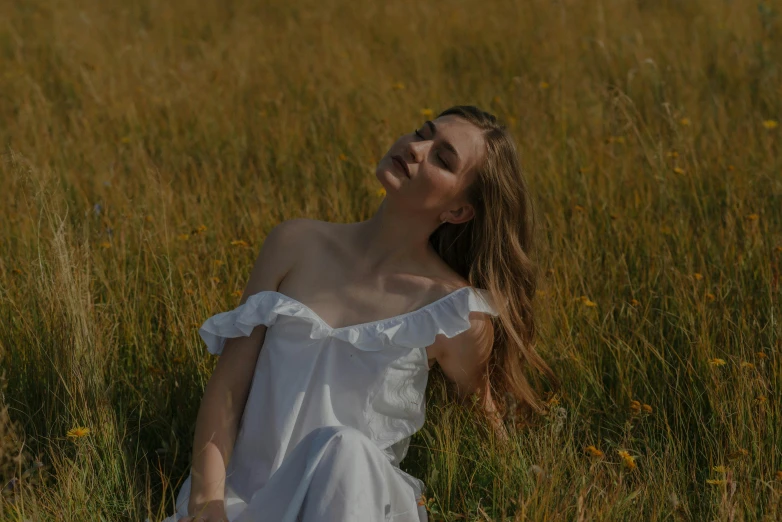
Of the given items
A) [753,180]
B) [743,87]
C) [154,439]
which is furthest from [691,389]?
[743,87]

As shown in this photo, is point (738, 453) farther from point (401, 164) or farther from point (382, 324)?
point (401, 164)

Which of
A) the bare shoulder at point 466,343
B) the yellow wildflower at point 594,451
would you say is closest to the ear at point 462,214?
the bare shoulder at point 466,343

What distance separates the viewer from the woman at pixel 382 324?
96.5 inches

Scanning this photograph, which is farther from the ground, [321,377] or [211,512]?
[321,377]

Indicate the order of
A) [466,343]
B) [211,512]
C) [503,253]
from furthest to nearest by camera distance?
[503,253]
[466,343]
[211,512]

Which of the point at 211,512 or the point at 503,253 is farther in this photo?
the point at 503,253

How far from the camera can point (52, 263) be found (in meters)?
2.85

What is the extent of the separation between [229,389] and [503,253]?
2.78 feet

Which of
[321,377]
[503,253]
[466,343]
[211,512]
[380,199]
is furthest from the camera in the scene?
[380,199]

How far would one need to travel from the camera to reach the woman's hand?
Result: 7.43 ft

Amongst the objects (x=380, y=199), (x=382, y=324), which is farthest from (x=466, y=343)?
(x=380, y=199)

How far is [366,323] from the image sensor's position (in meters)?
2.50

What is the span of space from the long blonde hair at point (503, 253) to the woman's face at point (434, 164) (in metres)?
0.04

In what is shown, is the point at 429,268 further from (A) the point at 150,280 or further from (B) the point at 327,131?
(B) the point at 327,131
